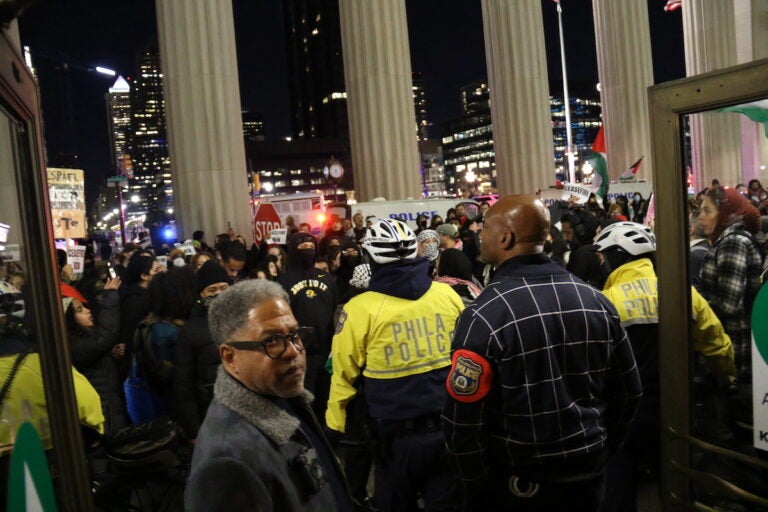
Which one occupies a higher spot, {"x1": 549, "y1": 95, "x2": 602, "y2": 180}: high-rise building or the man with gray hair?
{"x1": 549, "y1": 95, "x2": 602, "y2": 180}: high-rise building

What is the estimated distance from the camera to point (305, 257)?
6.78 meters

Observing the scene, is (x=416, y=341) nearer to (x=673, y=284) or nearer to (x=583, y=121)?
(x=673, y=284)

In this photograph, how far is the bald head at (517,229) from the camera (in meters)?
3.38

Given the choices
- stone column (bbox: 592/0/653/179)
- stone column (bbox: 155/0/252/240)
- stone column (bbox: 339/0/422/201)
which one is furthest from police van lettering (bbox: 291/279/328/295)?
stone column (bbox: 592/0/653/179)

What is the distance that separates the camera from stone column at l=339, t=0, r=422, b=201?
65.5 feet

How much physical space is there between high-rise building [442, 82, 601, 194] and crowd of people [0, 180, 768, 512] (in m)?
134

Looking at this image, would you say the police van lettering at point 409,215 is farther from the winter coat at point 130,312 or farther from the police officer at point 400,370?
the police officer at point 400,370

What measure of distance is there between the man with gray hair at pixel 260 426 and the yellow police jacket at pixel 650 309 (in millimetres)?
2274

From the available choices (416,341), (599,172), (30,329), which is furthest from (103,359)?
(599,172)

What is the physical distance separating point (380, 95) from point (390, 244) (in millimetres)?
16513

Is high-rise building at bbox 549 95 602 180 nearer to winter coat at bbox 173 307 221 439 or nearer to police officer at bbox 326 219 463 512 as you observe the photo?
winter coat at bbox 173 307 221 439

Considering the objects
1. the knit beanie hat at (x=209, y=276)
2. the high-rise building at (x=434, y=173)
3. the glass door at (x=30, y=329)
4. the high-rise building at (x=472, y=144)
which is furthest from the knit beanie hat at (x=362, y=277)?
the high-rise building at (x=472, y=144)

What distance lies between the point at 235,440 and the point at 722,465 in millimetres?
2288

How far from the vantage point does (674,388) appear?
3.21 meters
